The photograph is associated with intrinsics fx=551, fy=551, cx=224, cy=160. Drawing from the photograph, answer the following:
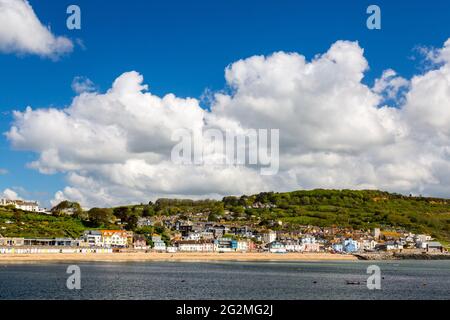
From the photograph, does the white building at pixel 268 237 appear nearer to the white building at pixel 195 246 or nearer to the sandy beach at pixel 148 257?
the white building at pixel 195 246

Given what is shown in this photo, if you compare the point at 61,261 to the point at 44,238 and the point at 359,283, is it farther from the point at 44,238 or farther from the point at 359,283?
the point at 359,283

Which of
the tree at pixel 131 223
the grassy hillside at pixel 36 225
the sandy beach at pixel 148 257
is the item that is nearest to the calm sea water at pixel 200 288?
the sandy beach at pixel 148 257

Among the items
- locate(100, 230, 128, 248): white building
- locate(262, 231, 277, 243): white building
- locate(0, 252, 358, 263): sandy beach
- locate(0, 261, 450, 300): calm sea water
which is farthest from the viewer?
locate(262, 231, 277, 243): white building

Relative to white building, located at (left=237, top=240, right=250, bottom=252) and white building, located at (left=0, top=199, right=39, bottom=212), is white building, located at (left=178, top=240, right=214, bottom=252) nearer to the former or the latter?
white building, located at (left=237, top=240, right=250, bottom=252)

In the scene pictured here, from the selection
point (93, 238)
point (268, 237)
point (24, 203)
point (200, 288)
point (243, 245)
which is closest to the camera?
point (200, 288)

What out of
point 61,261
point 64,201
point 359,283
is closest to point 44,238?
point 61,261

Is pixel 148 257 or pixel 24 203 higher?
pixel 24 203

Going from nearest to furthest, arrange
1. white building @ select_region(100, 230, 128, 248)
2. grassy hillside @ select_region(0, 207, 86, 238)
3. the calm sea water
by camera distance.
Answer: the calm sea water, grassy hillside @ select_region(0, 207, 86, 238), white building @ select_region(100, 230, 128, 248)

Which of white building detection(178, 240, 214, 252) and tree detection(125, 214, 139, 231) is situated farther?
tree detection(125, 214, 139, 231)

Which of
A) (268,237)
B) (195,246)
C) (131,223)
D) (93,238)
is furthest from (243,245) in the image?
(93,238)

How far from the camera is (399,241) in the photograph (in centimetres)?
19350

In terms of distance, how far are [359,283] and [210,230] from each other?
126 m

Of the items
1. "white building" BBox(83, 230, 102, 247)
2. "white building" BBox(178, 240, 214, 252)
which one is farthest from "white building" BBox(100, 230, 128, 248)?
"white building" BBox(178, 240, 214, 252)

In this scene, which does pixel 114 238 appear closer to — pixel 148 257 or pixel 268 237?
pixel 148 257
